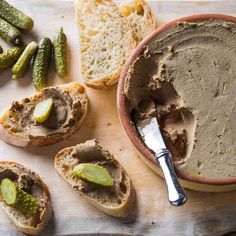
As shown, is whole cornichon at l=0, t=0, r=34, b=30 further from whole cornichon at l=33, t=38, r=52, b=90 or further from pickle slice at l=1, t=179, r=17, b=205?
pickle slice at l=1, t=179, r=17, b=205

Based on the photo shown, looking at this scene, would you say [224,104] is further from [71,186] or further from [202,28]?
[71,186]

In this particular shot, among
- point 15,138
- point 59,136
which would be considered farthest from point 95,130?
point 15,138

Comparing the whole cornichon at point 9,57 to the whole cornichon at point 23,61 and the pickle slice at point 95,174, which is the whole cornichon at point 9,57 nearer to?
the whole cornichon at point 23,61

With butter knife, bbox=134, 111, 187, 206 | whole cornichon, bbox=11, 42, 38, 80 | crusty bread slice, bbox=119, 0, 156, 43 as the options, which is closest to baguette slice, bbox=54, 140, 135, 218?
butter knife, bbox=134, 111, 187, 206

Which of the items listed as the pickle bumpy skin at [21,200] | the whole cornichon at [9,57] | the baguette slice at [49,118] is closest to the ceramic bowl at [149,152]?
the baguette slice at [49,118]

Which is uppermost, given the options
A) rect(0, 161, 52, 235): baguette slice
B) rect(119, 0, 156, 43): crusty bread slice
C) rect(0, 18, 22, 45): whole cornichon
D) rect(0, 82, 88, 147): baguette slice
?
rect(119, 0, 156, 43): crusty bread slice

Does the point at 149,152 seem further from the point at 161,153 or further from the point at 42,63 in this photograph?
the point at 42,63
